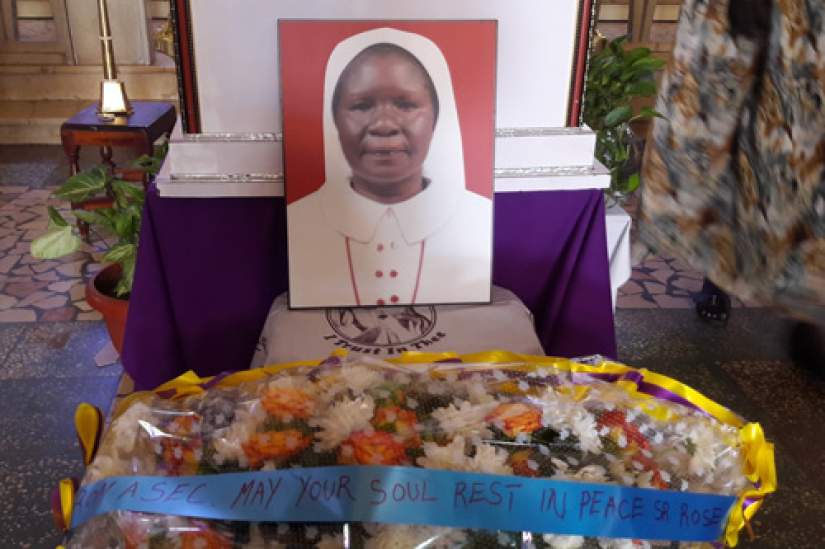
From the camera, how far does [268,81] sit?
1482 millimetres

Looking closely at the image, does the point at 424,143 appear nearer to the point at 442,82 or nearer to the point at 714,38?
the point at 442,82

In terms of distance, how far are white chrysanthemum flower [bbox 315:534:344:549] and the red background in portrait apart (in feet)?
2.59

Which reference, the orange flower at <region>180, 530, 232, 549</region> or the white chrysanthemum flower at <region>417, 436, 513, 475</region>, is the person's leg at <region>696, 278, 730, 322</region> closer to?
the white chrysanthemum flower at <region>417, 436, 513, 475</region>

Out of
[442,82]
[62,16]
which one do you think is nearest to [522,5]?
[442,82]

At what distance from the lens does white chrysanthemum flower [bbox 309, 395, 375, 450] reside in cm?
97

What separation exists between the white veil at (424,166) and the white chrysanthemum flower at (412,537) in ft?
2.53

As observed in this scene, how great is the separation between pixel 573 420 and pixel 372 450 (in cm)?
27

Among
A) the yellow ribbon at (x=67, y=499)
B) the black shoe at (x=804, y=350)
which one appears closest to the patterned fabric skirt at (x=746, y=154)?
the yellow ribbon at (x=67, y=499)

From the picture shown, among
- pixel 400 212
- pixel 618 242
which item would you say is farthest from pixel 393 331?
pixel 618 242

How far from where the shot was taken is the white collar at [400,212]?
5.02 feet

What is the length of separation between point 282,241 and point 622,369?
0.78m

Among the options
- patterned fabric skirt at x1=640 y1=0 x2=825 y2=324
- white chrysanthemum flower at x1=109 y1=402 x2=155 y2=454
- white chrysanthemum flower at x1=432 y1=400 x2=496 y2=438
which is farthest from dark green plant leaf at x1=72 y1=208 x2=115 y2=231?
patterned fabric skirt at x1=640 y1=0 x2=825 y2=324

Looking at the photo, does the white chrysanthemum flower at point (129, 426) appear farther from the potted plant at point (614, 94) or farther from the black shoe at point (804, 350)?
the black shoe at point (804, 350)

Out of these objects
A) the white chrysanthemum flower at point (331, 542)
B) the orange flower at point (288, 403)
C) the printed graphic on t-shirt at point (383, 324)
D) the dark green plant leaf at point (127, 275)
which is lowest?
the dark green plant leaf at point (127, 275)
